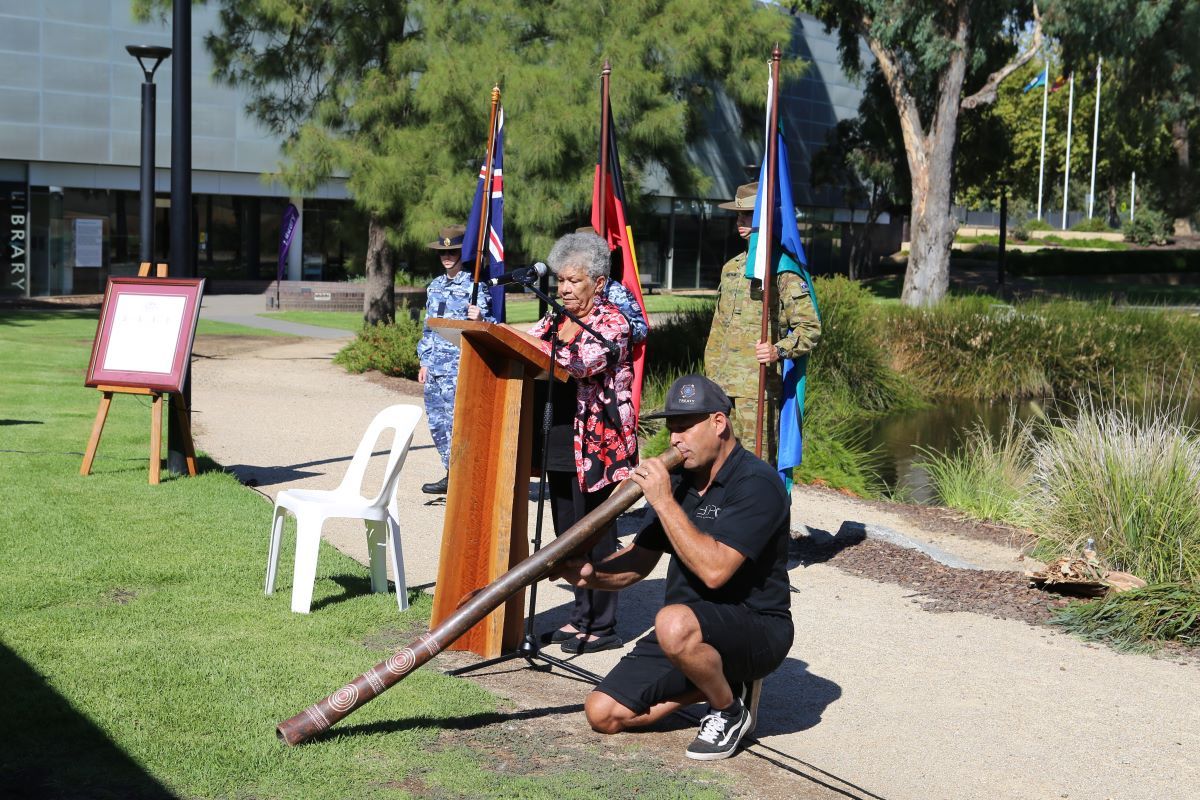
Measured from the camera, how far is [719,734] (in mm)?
4953

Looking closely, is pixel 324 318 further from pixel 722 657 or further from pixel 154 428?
pixel 722 657

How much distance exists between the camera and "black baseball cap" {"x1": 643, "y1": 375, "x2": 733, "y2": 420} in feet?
16.0

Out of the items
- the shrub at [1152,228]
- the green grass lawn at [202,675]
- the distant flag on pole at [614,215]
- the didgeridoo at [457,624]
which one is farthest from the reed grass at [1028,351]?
the shrub at [1152,228]

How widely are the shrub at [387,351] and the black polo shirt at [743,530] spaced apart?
13.7 metres

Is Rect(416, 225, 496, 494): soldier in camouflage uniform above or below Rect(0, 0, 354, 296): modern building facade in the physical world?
below

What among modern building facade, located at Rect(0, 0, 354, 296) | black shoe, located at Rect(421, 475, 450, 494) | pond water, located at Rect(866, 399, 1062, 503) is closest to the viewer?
black shoe, located at Rect(421, 475, 450, 494)

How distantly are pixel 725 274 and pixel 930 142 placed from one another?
24.9m

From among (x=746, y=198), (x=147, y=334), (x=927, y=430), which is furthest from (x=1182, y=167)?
(x=147, y=334)

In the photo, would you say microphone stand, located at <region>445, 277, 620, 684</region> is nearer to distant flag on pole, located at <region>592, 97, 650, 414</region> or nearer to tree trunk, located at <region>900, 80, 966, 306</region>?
distant flag on pole, located at <region>592, 97, 650, 414</region>

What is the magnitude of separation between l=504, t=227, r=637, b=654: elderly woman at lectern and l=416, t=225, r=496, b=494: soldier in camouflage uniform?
9.49 ft

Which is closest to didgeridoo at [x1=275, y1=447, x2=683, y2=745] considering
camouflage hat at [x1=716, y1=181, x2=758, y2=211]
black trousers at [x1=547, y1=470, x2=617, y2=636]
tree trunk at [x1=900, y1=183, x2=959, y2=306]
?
black trousers at [x1=547, y1=470, x2=617, y2=636]

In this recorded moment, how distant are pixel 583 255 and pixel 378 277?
18804 mm

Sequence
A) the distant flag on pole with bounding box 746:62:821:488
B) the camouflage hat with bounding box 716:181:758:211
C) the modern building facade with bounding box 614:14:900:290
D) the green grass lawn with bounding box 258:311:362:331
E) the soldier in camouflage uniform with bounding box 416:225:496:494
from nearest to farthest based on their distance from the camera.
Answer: the distant flag on pole with bounding box 746:62:821:488
the camouflage hat with bounding box 716:181:758:211
the soldier in camouflage uniform with bounding box 416:225:496:494
the green grass lawn with bounding box 258:311:362:331
the modern building facade with bounding box 614:14:900:290

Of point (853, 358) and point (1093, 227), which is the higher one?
point (1093, 227)
